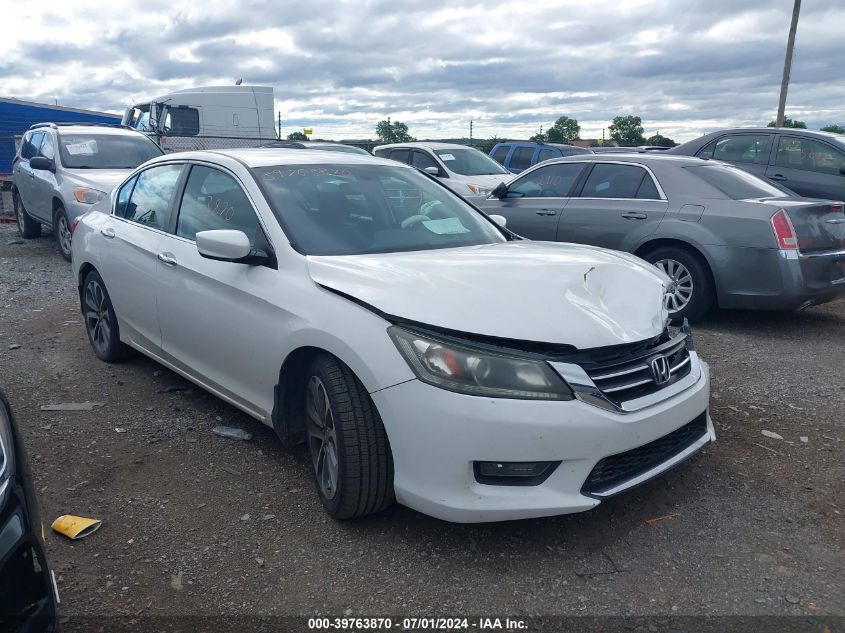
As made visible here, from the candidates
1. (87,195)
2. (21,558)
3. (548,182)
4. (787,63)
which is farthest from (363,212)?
(787,63)

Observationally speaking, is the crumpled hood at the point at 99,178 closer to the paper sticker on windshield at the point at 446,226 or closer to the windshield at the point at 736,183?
the paper sticker on windshield at the point at 446,226

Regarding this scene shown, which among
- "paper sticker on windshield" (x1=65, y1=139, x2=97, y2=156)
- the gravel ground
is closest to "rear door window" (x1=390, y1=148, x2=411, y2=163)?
"paper sticker on windshield" (x1=65, y1=139, x2=97, y2=156)

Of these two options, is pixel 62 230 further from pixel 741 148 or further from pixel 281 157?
pixel 741 148

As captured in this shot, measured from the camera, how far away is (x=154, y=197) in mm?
4922

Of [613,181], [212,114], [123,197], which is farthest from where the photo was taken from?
[212,114]

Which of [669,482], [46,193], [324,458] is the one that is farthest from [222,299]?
[46,193]

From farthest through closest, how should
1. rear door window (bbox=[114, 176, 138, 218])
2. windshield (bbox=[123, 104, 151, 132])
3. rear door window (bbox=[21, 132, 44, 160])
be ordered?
windshield (bbox=[123, 104, 151, 132])
rear door window (bbox=[21, 132, 44, 160])
rear door window (bbox=[114, 176, 138, 218])

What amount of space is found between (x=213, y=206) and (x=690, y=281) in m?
4.41

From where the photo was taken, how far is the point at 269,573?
9.83ft

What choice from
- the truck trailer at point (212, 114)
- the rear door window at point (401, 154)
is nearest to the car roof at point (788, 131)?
the rear door window at point (401, 154)

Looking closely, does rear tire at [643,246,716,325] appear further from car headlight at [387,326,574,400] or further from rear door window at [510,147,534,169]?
rear door window at [510,147,534,169]

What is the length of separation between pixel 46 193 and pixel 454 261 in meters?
8.65

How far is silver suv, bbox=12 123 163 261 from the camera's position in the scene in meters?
9.45

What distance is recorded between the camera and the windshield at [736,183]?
6.87m
